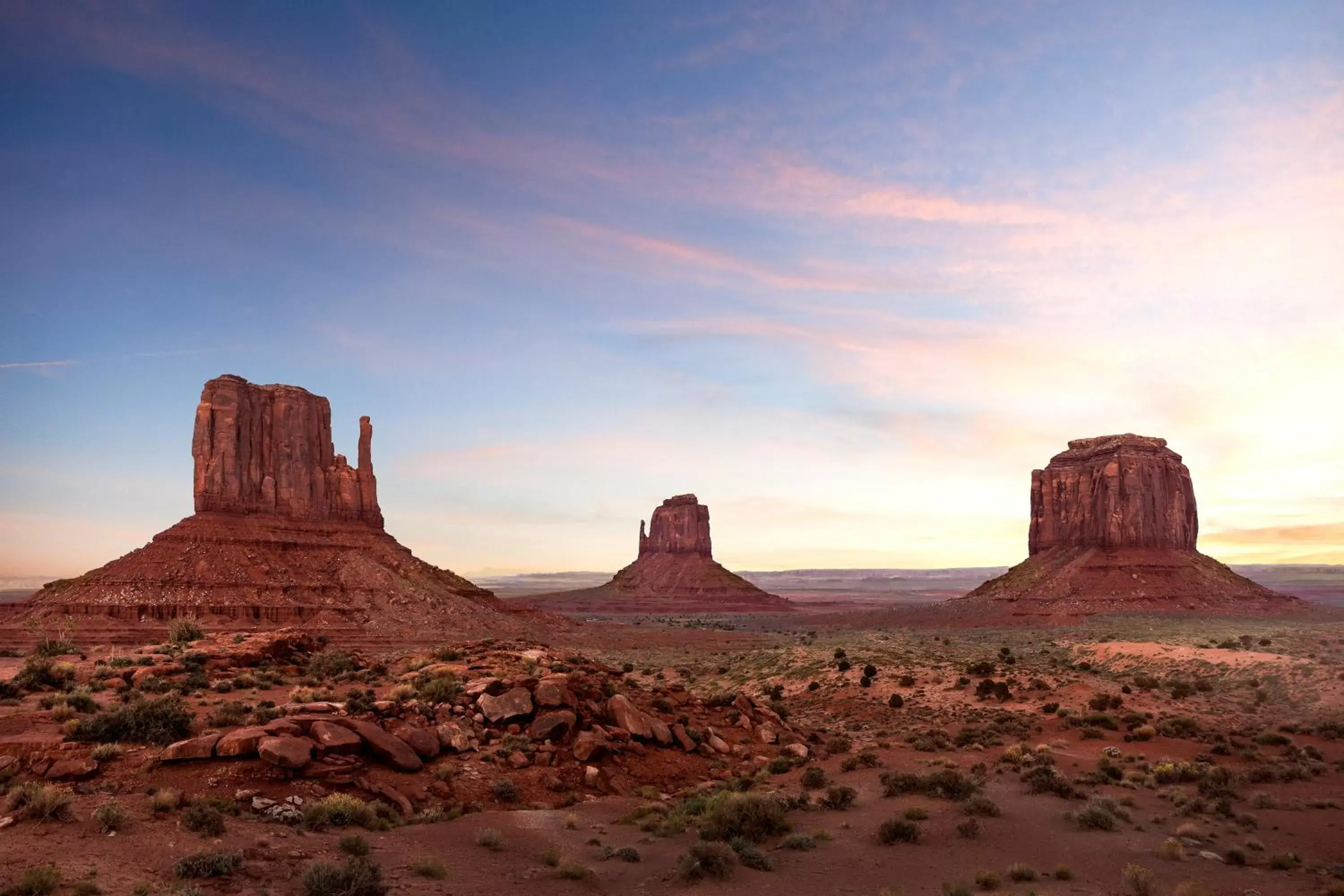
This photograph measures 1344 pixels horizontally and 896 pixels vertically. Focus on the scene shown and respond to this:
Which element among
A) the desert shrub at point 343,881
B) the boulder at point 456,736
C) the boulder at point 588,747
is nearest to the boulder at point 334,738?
the boulder at point 456,736

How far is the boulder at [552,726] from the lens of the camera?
23703mm

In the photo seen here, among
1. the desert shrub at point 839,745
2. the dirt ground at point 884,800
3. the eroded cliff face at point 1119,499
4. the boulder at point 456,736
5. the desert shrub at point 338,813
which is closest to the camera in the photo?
the dirt ground at point 884,800

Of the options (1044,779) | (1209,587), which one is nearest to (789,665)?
(1044,779)

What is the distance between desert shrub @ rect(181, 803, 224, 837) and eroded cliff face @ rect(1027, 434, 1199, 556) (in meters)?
116

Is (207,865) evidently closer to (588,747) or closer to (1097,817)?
(588,747)

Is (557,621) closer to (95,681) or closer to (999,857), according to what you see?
(95,681)

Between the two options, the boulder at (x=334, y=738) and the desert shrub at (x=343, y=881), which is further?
the boulder at (x=334, y=738)

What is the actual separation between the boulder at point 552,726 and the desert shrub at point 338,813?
7.13m

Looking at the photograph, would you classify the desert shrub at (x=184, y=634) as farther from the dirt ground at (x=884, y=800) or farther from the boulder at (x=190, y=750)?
the boulder at (x=190, y=750)

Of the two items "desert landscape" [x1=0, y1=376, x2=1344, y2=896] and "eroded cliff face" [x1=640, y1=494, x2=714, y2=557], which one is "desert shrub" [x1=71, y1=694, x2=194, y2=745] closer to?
"desert landscape" [x1=0, y1=376, x2=1344, y2=896]

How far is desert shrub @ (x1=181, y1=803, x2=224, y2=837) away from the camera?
1433 cm

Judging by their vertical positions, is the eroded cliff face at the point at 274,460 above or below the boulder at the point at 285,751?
above

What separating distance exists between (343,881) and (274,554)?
75652mm

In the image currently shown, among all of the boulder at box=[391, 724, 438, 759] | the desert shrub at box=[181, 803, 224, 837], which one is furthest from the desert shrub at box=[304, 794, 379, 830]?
the boulder at box=[391, 724, 438, 759]
